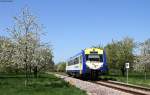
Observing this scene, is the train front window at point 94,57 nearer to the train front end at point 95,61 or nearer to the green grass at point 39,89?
the train front end at point 95,61

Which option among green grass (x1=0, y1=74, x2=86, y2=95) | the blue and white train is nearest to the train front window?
the blue and white train

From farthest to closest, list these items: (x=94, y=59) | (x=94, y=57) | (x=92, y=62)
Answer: (x=94, y=57) → (x=94, y=59) → (x=92, y=62)

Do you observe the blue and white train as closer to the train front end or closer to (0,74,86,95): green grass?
the train front end

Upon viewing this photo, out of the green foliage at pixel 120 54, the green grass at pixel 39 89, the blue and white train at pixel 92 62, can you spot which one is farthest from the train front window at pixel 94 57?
the green foliage at pixel 120 54

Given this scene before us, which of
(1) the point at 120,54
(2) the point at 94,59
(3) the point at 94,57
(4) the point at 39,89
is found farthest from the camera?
(1) the point at 120,54

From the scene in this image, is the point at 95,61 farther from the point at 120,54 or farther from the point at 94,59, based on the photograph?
the point at 120,54

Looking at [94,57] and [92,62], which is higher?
[94,57]

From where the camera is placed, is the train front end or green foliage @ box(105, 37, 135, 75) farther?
green foliage @ box(105, 37, 135, 75)

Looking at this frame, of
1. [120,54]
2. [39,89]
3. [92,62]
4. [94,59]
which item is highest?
[120,54]

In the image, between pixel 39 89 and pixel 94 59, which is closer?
pixel 39 89

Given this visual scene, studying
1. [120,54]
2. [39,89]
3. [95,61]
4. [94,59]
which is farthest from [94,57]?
[120,54]

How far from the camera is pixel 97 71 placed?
168 ft

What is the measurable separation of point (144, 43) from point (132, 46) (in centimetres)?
1383

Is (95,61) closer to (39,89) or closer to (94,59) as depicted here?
(94,59)
